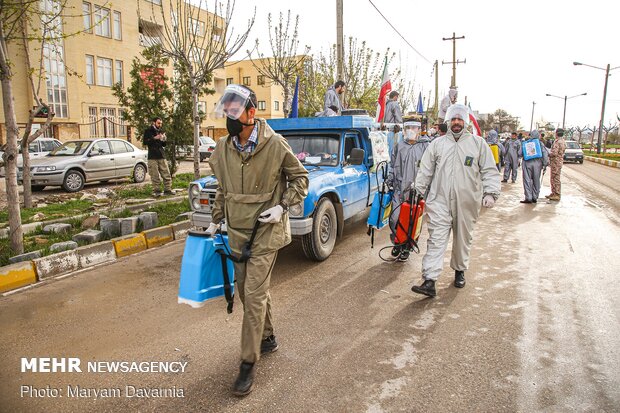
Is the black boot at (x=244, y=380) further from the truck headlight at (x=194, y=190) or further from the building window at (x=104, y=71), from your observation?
the building window at (x=104, y=71)

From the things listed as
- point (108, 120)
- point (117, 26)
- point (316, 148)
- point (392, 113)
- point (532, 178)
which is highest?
point (117, 26)

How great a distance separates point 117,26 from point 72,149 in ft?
70.7

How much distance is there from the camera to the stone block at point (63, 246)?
595 cm

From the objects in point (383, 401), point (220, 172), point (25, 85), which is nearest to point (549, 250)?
point (383, 401)

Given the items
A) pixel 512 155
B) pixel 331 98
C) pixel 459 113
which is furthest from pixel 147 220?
pixel 512 155

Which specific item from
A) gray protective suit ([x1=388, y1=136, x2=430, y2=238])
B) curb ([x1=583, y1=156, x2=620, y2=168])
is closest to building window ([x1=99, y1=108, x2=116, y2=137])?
gray protective suit ([x1=388, y1=136, x2=430, y2=238])

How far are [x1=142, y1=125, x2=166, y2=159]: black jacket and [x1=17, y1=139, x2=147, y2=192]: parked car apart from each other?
403 centimetres

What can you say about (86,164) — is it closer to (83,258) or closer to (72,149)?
(72,149)

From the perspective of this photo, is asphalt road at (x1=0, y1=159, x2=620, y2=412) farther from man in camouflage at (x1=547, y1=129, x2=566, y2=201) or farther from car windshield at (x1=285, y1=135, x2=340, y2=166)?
man in camouflage at (x1=547, y1=129, x2=566, y2=201)

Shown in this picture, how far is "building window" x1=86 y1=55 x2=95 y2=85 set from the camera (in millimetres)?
29297

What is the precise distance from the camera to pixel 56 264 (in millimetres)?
5684

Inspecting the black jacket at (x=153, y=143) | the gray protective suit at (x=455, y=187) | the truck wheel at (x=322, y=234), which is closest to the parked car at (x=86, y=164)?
the black jacket at (x=153, y=143)

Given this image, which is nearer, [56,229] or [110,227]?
[110,227]

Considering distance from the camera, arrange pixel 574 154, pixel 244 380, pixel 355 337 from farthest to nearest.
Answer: pixel 574 154 → pixel 355 337 → pixel 244 380
